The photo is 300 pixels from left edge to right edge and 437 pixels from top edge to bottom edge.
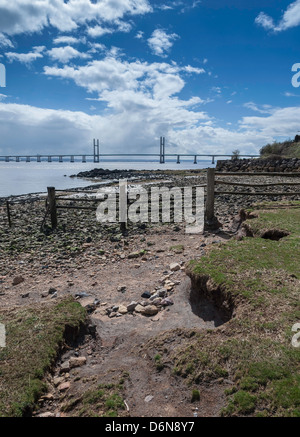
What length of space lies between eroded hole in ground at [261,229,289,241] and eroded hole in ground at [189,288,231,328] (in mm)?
2901

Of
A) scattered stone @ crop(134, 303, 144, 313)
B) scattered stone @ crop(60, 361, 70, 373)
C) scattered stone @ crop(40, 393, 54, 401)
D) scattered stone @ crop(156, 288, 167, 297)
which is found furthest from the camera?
scattered stone @ crop(156, 288, 167, 297)

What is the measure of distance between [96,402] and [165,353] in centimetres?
97

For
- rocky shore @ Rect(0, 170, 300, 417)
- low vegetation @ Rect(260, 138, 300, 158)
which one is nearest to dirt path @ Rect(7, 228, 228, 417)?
rocky shore @ Rect(0, 170, 300, 417)

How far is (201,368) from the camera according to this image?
3.05m

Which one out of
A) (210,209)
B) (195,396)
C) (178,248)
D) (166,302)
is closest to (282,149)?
(210,209)

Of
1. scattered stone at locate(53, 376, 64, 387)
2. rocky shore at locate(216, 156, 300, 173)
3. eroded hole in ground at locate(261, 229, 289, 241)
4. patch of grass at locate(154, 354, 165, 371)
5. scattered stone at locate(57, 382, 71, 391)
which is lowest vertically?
scattered stone at locate(53, 376, 64, 387)

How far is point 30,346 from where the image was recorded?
364 centimetres

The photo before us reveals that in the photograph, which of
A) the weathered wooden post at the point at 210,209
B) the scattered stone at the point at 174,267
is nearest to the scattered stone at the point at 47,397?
the scattered stone at the point at 174,267

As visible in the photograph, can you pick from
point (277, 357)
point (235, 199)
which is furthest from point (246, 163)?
point (277, 357)

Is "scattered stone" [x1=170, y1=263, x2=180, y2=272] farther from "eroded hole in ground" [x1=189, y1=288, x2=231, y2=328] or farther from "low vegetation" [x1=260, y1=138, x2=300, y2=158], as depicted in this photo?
"low vegetation" [x1=260, y1=138, x2=300, y2=158]

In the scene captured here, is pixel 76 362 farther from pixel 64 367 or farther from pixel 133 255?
pixel 133 255

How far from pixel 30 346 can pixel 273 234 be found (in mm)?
5614

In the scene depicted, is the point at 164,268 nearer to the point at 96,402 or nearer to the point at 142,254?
the point at 142,254

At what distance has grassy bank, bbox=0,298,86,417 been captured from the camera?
115 inches
